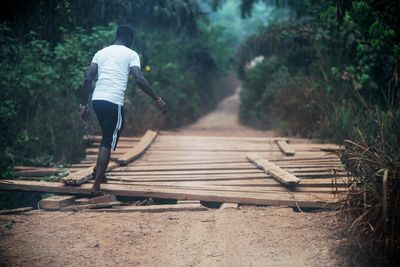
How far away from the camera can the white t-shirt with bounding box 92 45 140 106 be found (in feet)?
16.9

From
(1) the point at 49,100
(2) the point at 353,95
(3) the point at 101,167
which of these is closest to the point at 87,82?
(3) the point at 101,167

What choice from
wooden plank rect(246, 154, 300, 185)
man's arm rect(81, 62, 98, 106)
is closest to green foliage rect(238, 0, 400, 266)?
wooden plank rect(246, 154, 300, 185)

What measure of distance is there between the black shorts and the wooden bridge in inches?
20.8

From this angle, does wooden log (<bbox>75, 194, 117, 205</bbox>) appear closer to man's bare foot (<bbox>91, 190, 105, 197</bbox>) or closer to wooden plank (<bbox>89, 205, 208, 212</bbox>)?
man's bare foot (<bbox>91, 190, 105, 197</bbox>)

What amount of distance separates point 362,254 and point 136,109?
6.48m

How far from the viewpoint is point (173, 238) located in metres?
4.14

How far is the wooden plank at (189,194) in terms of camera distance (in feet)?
16.1

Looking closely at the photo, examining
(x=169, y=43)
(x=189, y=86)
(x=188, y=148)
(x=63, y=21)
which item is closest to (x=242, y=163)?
(x=188, y=148)

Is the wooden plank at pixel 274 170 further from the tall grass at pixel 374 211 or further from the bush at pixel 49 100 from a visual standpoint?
the bush at pixel 49 100

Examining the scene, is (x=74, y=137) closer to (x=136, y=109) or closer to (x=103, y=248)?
(x=136, y=109)

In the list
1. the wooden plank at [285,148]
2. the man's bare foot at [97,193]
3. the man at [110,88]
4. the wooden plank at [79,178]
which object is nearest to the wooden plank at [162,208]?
the man's bare foot at [97,193]

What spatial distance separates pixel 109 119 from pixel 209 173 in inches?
61.4

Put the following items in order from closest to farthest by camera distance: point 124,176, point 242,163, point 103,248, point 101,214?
point 103,248
point 101,214
point 124,176
point 242,163

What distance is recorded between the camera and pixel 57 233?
13.8 ft
